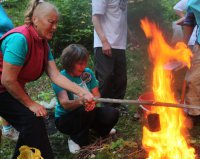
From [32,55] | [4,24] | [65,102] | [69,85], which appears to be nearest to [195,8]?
[69,85]

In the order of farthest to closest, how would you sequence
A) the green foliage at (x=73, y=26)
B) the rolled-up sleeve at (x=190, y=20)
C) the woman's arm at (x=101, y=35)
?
the green foliage at (x=73, y=26) → the woman's arm at (x=101, y=35) → the rolled-up sleeve at (x=190, y=20)

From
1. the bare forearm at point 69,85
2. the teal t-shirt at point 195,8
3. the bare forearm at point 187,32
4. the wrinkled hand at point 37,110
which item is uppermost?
the teal t-shirt at point 195,8

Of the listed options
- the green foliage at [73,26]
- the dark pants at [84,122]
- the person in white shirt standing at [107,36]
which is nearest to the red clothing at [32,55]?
the dark pants at [84,122]

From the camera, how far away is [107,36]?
4863 mm

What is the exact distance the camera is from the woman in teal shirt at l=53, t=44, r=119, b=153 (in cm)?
402

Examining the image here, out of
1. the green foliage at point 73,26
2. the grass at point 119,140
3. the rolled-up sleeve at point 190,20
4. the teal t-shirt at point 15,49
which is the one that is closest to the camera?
the teal t-shirt at point 15,49

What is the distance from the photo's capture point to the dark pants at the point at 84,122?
4145 millimetres

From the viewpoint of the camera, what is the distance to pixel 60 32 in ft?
27.2

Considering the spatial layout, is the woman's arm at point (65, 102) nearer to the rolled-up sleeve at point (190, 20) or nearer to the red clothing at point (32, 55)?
the red clothing at point (32, 55)

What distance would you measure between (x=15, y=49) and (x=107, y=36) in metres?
2.03

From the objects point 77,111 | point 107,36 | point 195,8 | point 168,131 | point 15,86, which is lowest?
point 168,131

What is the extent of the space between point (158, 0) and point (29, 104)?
19.7 feet

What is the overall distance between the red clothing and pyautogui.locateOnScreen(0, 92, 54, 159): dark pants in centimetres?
16

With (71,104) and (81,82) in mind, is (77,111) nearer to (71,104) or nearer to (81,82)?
(71,104)
